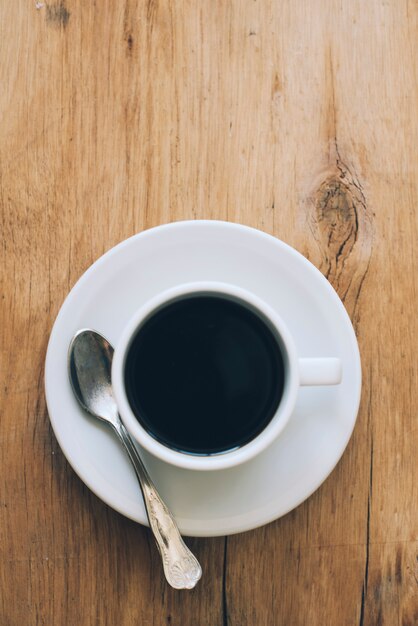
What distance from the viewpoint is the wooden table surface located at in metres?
0.85

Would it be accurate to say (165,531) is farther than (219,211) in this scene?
No

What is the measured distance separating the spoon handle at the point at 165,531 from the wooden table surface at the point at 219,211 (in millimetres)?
94

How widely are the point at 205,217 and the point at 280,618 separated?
1.92 ft

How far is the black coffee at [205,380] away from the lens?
73 centimetres

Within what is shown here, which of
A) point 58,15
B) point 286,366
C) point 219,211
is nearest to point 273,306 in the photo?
point 286,366

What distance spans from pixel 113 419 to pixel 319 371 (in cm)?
26

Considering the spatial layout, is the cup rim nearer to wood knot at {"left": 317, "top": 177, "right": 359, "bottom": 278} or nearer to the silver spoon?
the silver spoon

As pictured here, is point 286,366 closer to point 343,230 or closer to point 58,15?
point 343,230

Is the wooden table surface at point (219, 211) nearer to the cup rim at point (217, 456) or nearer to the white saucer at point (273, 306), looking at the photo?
the white saucer at point (273, 306)

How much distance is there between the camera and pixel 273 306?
2.48 ft

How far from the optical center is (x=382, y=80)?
0.91 metres

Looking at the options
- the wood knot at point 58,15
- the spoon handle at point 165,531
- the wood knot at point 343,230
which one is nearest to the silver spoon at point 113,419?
the spoon handle at point 165,531

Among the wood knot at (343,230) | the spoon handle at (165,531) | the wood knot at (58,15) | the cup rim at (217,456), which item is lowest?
the spoon handle at (165,531)

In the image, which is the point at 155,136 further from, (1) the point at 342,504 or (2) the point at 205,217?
(1) the point at 342,504
